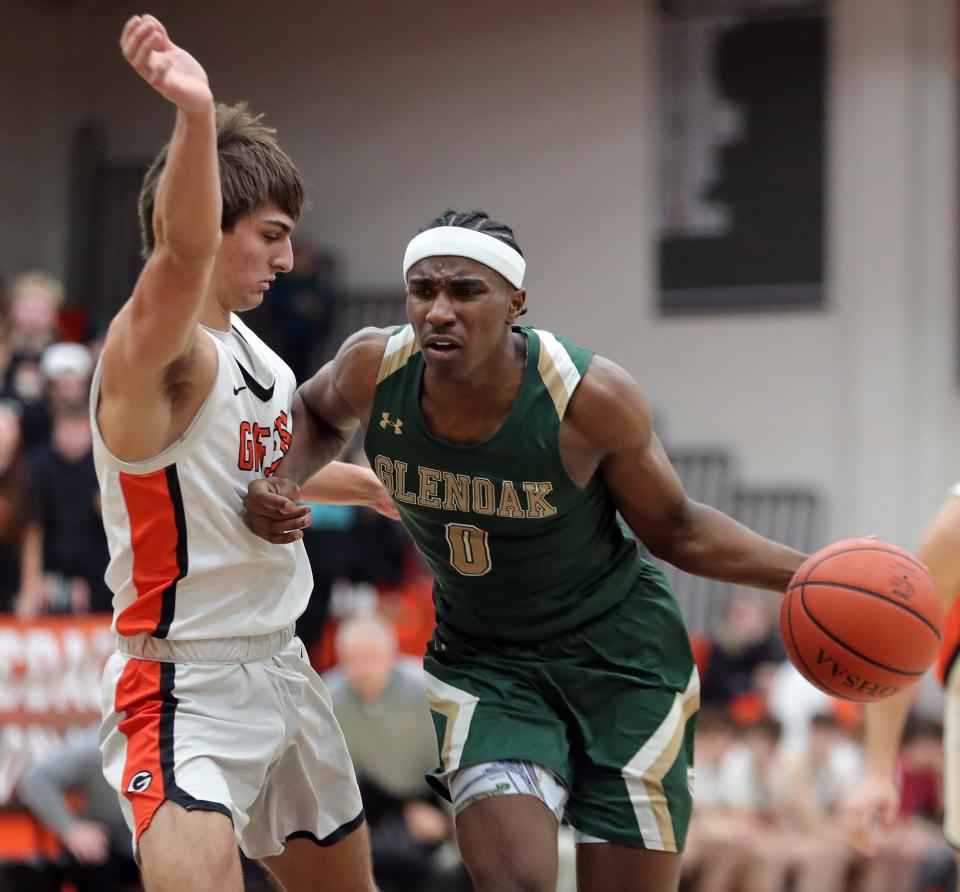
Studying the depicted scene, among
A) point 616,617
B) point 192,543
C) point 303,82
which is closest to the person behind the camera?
point 192,543

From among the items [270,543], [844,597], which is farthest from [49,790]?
[844,597]

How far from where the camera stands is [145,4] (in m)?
14.4

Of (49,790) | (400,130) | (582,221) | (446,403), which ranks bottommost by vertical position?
(49,790)

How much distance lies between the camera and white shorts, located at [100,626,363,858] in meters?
3.48

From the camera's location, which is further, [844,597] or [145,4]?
[145,4]

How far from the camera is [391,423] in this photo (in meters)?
3.84

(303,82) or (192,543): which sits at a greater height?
(303,82)

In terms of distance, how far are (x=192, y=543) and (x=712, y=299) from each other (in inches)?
349

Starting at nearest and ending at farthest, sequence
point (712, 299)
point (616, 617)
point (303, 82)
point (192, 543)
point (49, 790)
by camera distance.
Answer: point (192, 543), point (616, 617), point (49, 790), point (712, 299), point (303, 82)

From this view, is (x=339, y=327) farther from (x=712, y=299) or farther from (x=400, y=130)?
(x=712, y=299)

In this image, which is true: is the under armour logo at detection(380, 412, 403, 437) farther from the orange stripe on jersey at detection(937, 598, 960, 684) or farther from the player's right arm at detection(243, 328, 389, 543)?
the orange stripe on jersey at detection(937, 598, 960, 684)

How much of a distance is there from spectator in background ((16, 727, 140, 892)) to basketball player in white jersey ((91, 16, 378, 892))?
2686 mm

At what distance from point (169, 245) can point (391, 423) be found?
2.78 ft

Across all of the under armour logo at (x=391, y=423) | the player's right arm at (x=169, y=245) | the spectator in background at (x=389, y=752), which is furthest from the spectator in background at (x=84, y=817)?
the player's right arm at (x=169, y=245)
